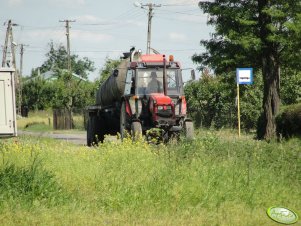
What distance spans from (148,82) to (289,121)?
5.31 metres

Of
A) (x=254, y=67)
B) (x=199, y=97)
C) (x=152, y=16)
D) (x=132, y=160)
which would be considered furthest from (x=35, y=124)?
(x=132, y=160)

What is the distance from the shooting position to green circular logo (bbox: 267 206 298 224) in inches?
324

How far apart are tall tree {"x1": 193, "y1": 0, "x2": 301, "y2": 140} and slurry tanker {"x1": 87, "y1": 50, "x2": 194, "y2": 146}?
4.79m

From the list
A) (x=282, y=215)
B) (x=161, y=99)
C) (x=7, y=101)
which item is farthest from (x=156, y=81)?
(x=282, y=215)

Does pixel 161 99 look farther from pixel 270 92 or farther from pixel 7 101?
pixel 270 92

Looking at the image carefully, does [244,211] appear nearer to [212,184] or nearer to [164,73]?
[212,184]

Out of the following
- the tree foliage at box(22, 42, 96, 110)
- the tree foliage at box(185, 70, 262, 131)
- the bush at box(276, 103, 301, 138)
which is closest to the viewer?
the bush at box(276, 103, 301, 138)

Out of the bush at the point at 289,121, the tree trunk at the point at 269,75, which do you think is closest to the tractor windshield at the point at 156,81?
the bush at the point at 289,121

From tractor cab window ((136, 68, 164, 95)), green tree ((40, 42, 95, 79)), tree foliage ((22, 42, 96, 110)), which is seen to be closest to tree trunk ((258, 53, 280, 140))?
tractor cab window ((136, 68, 164, 95))

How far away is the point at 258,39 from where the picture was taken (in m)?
23.9

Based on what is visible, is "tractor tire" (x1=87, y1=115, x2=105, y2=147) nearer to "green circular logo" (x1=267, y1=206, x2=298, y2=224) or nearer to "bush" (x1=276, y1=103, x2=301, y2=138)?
"bush" (x1=276, y1=103, x2=301, y2=138)

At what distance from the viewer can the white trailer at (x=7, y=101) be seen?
1230 cm

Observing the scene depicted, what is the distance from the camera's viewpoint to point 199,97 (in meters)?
40.5

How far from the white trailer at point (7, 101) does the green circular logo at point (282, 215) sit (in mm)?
5939
